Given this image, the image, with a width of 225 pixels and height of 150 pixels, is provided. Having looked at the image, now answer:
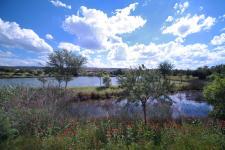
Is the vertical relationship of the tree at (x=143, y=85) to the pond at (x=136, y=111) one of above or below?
above

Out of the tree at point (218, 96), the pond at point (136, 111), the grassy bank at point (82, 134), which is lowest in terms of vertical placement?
the pond at point (136, 111)

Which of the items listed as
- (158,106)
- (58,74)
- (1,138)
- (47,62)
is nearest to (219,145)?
(1,138)

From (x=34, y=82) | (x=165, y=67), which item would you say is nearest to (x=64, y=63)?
(x=34, y=82)

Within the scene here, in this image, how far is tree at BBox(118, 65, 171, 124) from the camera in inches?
538

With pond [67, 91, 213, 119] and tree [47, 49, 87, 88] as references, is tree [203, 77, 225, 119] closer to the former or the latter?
pond [67, 91, 213, 119]

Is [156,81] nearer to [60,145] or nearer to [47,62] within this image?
[60,145]

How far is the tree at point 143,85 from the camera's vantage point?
13.7 meters

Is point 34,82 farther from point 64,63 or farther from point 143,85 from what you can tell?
point 143,85

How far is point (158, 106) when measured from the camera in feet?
61.9

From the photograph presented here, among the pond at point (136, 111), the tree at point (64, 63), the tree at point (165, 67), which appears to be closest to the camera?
the pond at point (136, 111)

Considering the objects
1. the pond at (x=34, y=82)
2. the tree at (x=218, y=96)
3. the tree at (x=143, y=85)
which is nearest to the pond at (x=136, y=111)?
the tree at (x=143, y=85)

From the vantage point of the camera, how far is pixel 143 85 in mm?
13656

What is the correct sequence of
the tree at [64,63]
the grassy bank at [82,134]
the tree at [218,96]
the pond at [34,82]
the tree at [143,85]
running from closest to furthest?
the grassy bank at [82,134] → the tree at [218,96] → the tree at [143,85] → the pond at [34,82] → the tree at [64,63]

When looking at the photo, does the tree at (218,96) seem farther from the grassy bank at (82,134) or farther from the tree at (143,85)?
the tree at (143,85)
